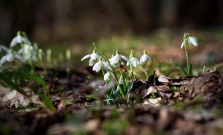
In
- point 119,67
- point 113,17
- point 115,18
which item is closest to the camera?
point 119,67

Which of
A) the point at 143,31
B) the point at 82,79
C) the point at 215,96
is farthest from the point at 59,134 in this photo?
the point at 143,31

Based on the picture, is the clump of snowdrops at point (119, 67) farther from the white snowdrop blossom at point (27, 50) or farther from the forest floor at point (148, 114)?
the white snowdrop blossom at point (27, 50)

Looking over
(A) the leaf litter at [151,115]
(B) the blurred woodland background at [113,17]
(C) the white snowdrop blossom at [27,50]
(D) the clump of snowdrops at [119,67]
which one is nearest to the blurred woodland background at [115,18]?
(B) the blurred woodland background at [113,17]

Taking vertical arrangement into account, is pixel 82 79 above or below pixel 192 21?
below

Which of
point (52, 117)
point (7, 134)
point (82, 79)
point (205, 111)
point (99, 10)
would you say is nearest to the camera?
point (7, 134)

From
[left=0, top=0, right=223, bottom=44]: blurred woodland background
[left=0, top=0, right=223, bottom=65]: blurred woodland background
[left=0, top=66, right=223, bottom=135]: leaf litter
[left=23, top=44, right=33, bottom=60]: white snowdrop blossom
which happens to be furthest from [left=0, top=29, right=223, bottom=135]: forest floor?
[left=0, top=0, right=223, bottom=44]: blurred woodland background

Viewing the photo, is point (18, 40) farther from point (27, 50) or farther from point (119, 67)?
point (119, 67)

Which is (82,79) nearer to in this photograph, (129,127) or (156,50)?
(129,127)

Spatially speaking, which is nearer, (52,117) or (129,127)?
(129,127)

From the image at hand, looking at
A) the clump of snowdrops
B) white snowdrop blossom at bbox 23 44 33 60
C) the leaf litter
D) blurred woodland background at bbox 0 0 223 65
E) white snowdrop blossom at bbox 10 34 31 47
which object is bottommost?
the leaf litter

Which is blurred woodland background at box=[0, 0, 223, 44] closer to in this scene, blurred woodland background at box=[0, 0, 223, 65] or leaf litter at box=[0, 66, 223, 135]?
blurred woodland background at box=[0, 0, 223, 65]

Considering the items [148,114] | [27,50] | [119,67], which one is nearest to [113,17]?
[27,50]
